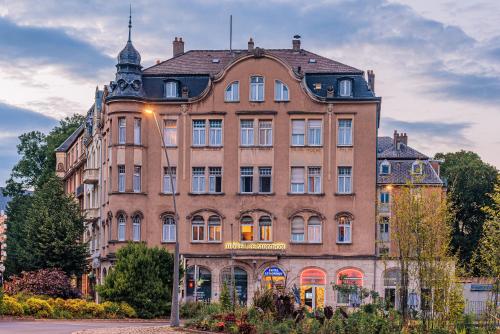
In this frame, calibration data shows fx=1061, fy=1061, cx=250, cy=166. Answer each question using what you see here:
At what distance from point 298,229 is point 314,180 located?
12.1ft

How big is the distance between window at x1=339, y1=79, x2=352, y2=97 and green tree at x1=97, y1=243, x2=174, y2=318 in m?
23.5

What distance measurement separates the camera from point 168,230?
7644cm

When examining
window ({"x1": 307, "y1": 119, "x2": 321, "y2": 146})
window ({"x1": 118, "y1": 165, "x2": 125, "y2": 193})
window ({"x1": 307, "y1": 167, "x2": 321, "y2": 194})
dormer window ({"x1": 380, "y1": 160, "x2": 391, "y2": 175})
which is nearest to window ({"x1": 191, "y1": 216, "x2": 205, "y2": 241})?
window ({"x1": 118, "y1": 165, "x2": 125, "y2": 193})

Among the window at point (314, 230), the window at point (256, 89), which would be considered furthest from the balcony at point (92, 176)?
the window at point (314, 230)

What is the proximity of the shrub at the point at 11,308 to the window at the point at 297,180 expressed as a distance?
30985mm

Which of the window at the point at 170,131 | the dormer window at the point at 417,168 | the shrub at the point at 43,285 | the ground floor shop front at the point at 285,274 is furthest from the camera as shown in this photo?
the window at the point at 170,131

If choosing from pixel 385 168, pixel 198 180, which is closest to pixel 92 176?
pixel 198 180

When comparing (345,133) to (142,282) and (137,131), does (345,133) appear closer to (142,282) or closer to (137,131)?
(137,131)

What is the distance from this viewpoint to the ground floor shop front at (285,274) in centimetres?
7469

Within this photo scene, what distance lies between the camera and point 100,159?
82938mm

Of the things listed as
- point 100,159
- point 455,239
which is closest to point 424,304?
point 100,159

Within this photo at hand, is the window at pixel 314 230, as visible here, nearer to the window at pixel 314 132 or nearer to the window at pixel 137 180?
the window at pixel 314 132

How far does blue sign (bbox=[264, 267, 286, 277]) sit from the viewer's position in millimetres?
75500

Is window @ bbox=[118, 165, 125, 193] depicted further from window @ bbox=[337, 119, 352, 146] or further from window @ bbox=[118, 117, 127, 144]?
window @ bbox=[337, 119, 352, 146]
